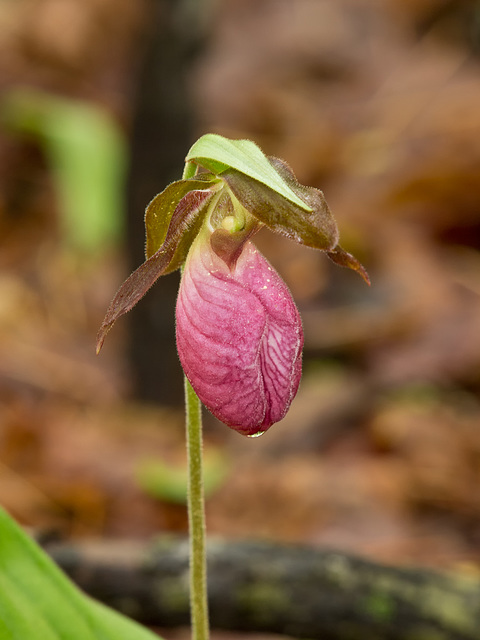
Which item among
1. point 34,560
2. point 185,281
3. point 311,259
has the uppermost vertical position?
point 311,259

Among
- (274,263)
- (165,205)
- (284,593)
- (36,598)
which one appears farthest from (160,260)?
(274,263)

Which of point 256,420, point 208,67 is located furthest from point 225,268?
point 208,67

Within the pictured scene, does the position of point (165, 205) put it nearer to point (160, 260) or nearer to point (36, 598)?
point (160, 260)

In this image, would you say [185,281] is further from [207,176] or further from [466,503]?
[466,503]

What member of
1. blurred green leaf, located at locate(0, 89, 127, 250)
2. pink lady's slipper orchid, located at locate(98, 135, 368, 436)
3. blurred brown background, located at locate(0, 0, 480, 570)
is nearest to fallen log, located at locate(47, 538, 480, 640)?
pink lady's slipper orchid, located at locate(98, 135, 368, 436)

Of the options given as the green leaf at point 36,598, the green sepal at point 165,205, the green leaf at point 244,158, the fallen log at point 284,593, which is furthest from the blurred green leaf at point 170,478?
the green leaf at point 244,158

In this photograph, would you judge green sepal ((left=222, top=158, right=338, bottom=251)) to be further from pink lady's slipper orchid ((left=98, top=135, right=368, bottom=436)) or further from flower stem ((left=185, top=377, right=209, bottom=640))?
flower stem ((left=185, top=377, right=209, bottom=640))
